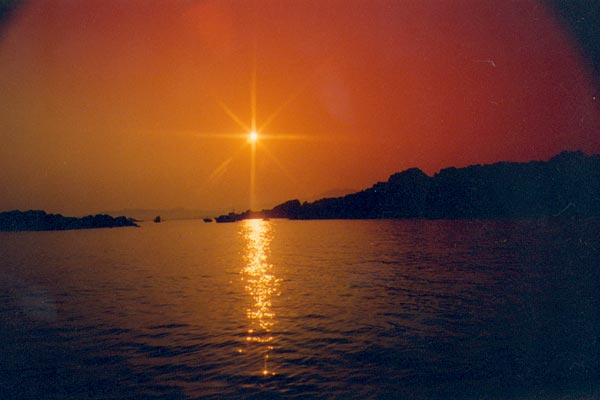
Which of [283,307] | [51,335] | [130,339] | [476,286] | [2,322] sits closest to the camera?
[130,339]

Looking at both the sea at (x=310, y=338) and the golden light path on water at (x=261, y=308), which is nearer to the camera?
the sea at (x=310, y=338)

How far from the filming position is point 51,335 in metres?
20.5

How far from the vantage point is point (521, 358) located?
1566 cm

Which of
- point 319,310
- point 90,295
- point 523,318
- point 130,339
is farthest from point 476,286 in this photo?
point 90,295

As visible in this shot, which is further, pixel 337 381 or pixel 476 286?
pixel 476 286

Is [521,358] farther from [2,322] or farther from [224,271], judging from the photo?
[224,271]

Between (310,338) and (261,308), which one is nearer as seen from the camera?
(310,338)

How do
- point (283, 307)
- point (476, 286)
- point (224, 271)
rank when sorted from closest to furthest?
point (283, 307) → point (476, 286) → point (224, 271)

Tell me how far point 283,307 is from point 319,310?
2.58m

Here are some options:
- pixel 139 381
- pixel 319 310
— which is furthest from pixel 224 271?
pixel 139 381

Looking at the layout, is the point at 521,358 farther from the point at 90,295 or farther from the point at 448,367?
the point at 90,295

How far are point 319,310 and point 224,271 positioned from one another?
23.4 meters

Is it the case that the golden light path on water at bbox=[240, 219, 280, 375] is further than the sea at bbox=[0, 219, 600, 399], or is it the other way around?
the golden light path on water at bbox=[240, 219, 280, 375]

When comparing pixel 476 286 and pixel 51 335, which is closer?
pixel 51 335
